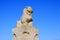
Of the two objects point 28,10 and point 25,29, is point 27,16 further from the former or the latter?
point 25,29

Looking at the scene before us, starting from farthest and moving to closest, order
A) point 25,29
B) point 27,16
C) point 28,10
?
point 28,10 < point 27,16 < point 25,29

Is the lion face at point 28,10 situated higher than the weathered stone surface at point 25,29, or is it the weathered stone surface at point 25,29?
the lion face at point 28,10

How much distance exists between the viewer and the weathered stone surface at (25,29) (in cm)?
1376

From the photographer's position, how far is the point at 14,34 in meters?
14.1

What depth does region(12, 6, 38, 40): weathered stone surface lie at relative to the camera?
1376cm

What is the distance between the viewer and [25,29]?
13.9 m

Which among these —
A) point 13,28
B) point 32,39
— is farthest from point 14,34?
point 32,39

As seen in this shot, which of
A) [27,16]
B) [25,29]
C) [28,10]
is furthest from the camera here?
[28,10]

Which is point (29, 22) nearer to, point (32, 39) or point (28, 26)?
point (28, 26)

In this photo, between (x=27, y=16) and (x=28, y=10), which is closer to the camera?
(x=27, y=16)

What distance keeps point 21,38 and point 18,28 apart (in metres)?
0.86

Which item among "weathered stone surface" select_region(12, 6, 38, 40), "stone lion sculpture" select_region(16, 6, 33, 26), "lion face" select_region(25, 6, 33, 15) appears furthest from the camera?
"lion face" select_region(25, 6, 33, 15)

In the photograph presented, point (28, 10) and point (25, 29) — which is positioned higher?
point (28, 10)

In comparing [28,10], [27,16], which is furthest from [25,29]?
[28,10]
